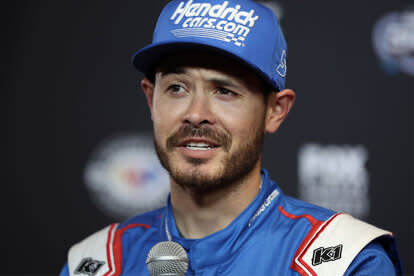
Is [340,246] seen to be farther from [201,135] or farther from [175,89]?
[175,89]

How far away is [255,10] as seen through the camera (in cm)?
116

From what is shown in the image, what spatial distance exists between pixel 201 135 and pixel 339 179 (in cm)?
131

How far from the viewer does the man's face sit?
1122mm

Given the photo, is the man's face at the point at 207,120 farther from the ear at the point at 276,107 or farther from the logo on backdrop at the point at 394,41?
the logo on backdrop at the point at 394,41

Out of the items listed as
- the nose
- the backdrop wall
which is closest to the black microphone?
the nose

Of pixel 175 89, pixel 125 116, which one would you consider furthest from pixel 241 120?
pixel 125 116

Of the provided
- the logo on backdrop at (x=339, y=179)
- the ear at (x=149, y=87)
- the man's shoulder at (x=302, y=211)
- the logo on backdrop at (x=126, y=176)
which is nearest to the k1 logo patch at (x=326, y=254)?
the man's shoulder at (x=302, y=211)

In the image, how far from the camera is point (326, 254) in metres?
1.05

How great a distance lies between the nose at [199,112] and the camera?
43.4 inches

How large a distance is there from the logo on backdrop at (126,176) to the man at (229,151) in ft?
3.83

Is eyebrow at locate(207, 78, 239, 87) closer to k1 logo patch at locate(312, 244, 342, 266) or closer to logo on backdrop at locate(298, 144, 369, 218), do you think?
k1 logo patch at locate(312, 244, 342, 266)

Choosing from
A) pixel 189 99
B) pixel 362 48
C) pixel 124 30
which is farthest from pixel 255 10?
pixel 124 30

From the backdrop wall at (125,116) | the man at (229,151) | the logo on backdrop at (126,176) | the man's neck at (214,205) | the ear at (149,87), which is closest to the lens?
the man at (229,151)

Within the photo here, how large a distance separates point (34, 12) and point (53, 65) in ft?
0.94
